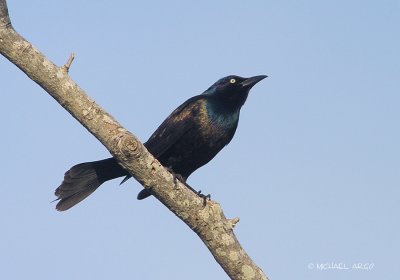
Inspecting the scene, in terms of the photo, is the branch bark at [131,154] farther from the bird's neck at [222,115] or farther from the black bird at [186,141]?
the bird's neck at [222,115]

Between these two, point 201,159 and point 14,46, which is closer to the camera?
point 14,46

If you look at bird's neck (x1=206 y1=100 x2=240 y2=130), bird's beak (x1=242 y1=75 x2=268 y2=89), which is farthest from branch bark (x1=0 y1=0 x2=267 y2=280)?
bird's beak (x1=242 y1=75 x2=268 y2=89)

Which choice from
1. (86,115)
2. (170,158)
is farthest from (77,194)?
(86,115)

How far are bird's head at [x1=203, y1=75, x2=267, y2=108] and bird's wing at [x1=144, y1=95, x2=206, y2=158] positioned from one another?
19.9 inches

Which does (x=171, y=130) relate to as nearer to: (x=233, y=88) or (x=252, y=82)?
(x=233, y=88)

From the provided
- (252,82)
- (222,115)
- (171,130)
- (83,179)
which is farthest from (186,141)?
(252,82)

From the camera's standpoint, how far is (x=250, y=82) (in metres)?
7.39

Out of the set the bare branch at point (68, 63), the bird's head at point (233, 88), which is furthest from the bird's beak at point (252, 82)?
the bare branch at point (68, 63)

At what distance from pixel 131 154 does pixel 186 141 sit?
2.42 m

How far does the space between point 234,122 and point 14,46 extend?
3.05m

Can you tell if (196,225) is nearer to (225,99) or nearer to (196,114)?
(196,114)

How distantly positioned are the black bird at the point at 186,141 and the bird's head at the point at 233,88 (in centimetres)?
16

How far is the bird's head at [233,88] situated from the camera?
725cm

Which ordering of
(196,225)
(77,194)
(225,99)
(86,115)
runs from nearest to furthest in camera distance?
1. (86,115)
2. (196,225)
3. (77,194)
4. (225,99)
